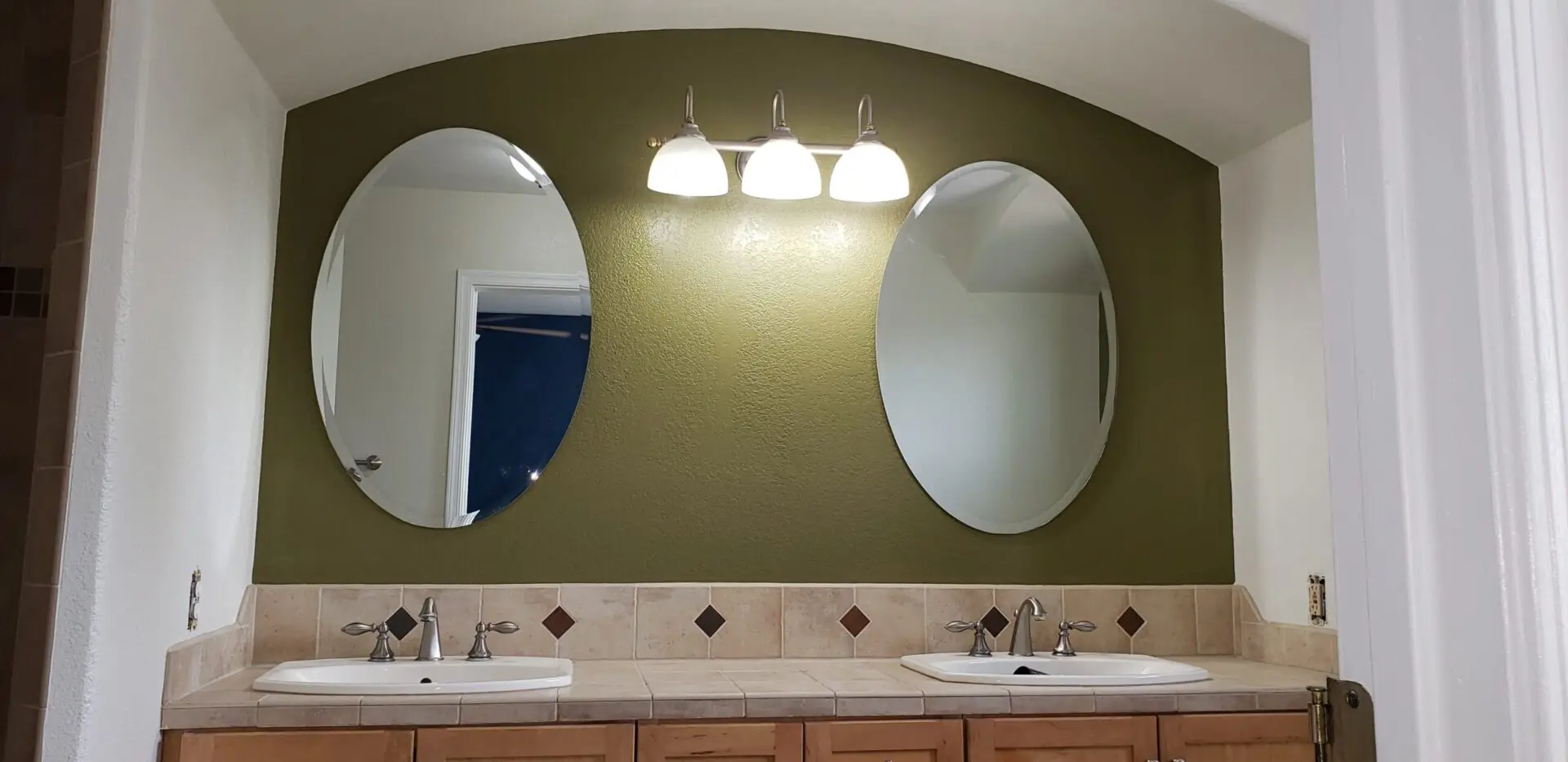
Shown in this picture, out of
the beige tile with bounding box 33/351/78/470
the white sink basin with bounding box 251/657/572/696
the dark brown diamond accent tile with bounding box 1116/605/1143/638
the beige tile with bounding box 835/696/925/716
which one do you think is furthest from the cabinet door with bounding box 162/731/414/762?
the dark brown diamond accent tile with bounding box 1116/605/1143/638

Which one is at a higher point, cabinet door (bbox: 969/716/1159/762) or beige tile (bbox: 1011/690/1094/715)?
beige tile (bbox: 1011/690/1094/715)

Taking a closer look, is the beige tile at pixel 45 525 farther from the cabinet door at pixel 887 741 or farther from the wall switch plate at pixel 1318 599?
the wall switch plate at pixel 1318 599

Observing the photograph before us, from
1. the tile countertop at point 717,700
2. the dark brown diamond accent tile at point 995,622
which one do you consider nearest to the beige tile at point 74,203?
the tile countertop at point 717,700

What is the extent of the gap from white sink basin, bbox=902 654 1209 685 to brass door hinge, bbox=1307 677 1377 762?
1644 millimetres

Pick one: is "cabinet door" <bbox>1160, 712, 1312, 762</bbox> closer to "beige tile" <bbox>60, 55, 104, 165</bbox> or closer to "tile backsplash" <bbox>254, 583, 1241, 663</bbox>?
"tile backsplash" <bbox>254, 583, 1241, 663</bbox>

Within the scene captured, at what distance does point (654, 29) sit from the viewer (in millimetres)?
2926

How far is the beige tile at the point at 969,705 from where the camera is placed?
2242 millimetres

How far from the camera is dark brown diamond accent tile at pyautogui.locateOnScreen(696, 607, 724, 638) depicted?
9.02ft

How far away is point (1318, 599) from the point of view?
2709mm

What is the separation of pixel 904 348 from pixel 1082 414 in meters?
0.48

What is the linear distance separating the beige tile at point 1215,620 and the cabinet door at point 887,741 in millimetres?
1006

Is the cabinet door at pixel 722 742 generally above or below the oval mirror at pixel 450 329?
below

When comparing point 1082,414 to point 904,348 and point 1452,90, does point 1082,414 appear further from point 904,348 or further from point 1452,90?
point 1452,90

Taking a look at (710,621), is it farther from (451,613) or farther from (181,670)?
(181,670)
